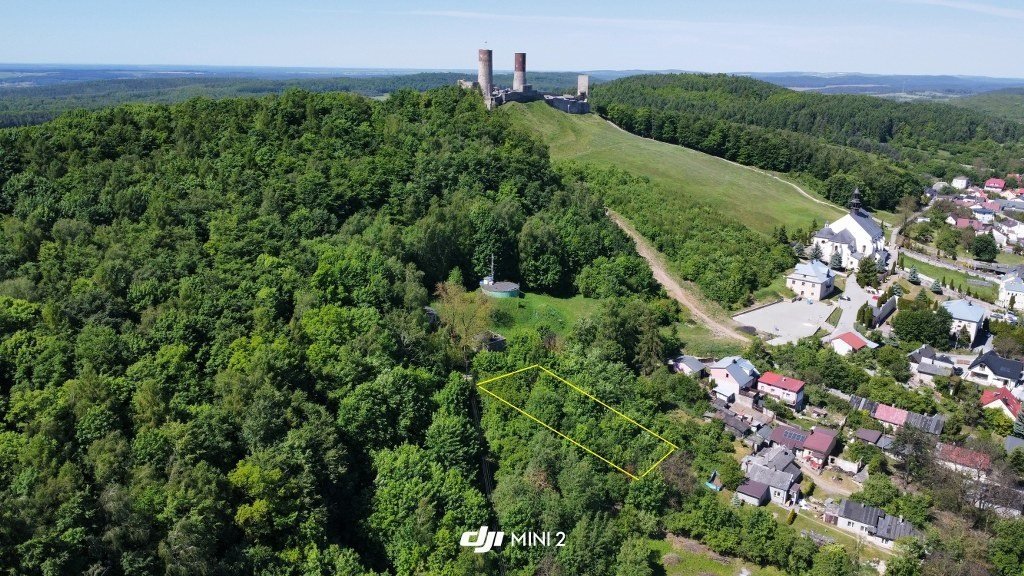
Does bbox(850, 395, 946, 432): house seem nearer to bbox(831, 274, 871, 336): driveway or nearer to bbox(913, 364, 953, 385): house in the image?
bbox(913, 364, 953, 385): house

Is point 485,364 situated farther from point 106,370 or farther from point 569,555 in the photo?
point 106,370

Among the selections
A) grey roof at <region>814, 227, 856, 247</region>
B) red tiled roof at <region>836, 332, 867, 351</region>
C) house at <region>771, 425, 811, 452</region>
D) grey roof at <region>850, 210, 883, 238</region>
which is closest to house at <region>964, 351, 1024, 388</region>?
red tiled roof at <region>836, 332, 867, 351</region>

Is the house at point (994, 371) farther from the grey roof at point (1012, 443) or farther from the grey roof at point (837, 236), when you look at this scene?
the grey roof at point (837, 236)

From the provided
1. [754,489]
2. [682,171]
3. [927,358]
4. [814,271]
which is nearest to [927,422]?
[927,358]

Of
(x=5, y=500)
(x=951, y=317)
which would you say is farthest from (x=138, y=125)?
(x=951, y=317)

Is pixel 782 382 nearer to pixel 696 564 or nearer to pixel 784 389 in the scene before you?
pixel 784 389

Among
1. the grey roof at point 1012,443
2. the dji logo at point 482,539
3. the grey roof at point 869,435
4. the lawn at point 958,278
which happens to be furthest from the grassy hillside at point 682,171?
the dji logo at point 482,539
